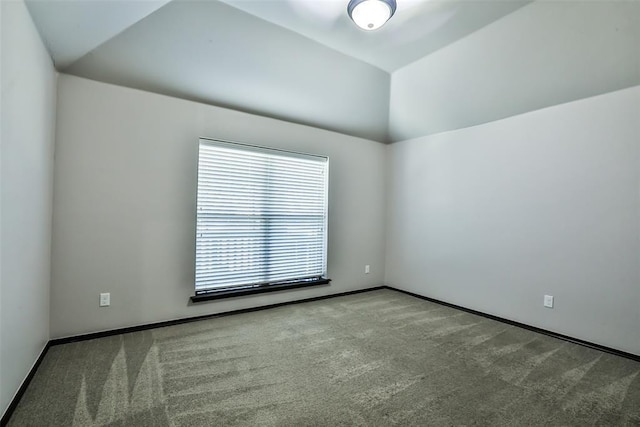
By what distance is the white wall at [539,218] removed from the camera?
2678 mm

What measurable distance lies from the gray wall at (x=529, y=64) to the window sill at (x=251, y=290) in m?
2.77

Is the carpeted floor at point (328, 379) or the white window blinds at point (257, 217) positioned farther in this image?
the white window blinds at point (257, 217)

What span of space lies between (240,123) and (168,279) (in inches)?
75.3

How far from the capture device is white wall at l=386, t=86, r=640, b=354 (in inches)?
105

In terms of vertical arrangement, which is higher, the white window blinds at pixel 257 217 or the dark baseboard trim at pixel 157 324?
A: the white window blinds at pixel 257 217

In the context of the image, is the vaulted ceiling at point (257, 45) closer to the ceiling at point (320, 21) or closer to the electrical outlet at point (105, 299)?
the ceiling at point (320, 21)

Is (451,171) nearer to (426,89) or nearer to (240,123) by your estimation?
(426,89)

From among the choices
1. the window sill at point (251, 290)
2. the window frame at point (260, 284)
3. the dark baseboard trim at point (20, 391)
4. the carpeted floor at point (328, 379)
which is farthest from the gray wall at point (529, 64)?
the dark baseboard trim at point (20, 391)

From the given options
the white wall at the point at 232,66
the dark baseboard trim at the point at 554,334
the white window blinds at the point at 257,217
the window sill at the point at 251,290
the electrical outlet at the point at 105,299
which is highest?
the white wall at the point at 232,66

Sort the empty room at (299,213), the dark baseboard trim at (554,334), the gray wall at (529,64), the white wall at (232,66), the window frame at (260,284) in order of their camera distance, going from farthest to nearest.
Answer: the window frame at (260,284) < the dark baseboard trim at (554,334) < the white wall at (232,66) < the gray wall at (529,64) < the empty room at (299,213)

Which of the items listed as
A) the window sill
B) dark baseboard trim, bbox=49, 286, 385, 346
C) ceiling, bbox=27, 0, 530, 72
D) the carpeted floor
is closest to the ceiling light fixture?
ceiling, bbox=27, 0, 530, 72

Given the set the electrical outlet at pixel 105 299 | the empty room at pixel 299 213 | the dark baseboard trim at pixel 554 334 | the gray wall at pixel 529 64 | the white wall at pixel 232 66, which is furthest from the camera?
the electrical outlet at pixel 105 299

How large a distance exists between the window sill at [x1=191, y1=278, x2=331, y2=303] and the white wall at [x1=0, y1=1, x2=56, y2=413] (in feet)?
4.27

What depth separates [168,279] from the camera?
10.3 feet
